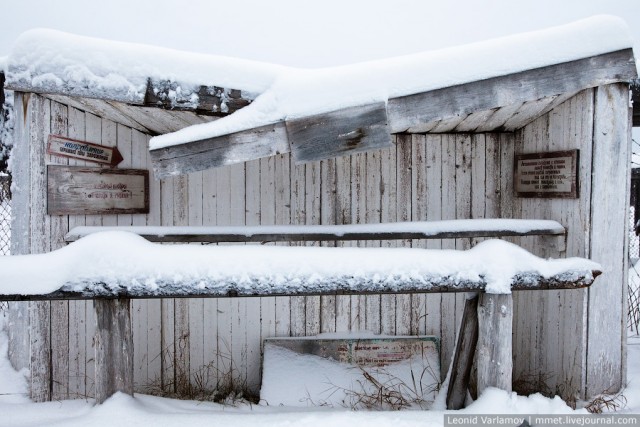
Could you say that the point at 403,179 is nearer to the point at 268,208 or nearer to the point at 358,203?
the point at 358,203

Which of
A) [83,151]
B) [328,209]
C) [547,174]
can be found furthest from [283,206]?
[547,174]

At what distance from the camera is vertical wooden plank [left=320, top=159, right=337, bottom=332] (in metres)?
4.14

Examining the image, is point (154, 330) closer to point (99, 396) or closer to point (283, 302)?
point (283, 302)

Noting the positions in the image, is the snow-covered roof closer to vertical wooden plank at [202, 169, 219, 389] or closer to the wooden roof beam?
the wooden roof beam

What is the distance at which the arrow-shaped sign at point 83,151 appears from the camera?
347 centimetres

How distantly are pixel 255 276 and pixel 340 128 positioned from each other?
1.05 metres

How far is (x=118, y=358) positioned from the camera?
2340mm

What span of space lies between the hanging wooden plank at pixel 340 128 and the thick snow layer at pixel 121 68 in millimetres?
458

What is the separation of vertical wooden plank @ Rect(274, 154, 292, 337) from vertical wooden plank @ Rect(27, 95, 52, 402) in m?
1.96

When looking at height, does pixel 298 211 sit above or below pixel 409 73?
below

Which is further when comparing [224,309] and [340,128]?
[224,309]

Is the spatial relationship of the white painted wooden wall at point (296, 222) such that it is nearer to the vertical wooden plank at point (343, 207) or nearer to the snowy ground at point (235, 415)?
the vertical wooden plank at point (343, 207)

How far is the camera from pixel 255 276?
7.30ft

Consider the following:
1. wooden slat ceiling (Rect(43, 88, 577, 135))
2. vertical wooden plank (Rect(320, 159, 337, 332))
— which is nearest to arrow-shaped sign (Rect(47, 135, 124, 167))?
wooden slat ceiling (Rect(43, 88, 577, 135))
